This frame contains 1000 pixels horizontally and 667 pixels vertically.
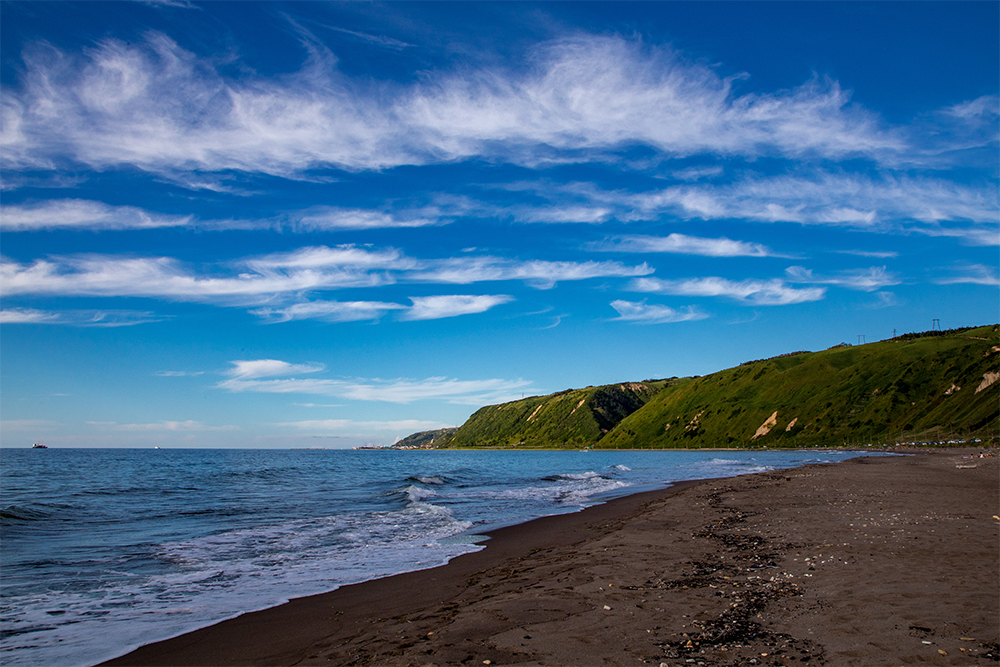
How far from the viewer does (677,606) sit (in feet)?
27.2

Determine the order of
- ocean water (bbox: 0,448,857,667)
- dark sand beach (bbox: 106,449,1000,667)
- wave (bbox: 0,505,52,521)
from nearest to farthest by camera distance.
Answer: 1. dark sand beach (bbox: 106,449,1000,667)
2. ocean water (bbox: 0,448,857,667)
3. wave (bbox: 0,505,52,521)

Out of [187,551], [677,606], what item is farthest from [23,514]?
[677,606]

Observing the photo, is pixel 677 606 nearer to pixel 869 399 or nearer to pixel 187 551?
pixel 187 551

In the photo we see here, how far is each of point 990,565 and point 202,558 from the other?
18787mm

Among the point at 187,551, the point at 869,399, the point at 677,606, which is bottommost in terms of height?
the point at 187,551

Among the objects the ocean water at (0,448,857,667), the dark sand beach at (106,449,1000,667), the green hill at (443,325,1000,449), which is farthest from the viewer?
the green hill at (443,325,1000,449)

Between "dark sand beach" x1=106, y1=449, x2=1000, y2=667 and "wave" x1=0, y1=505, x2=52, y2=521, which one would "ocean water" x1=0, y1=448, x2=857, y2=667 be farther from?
"dark sand beach" x1=106, y1=449, x2=1000, y2=667

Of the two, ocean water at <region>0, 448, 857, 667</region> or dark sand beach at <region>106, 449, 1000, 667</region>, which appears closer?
dark sand beach at <region>106, 449, 1000, 667</region>

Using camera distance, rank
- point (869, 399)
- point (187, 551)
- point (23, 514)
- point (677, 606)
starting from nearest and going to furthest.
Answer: point (677, 606)
point (187, 551)
point (23, 514)
point (869, 399)

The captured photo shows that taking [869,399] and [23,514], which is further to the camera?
[869,399]

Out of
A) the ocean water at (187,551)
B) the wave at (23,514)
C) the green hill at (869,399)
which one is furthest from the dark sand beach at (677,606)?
the green hill at (869,399)

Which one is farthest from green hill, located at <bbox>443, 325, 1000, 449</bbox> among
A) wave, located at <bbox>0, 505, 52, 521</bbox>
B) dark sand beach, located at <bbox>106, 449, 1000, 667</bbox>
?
wave, located at <bbox>0, 505, 52, 521</bbox>

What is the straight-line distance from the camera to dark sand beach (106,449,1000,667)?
6559 mm

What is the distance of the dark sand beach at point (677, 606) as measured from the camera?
6559mm
